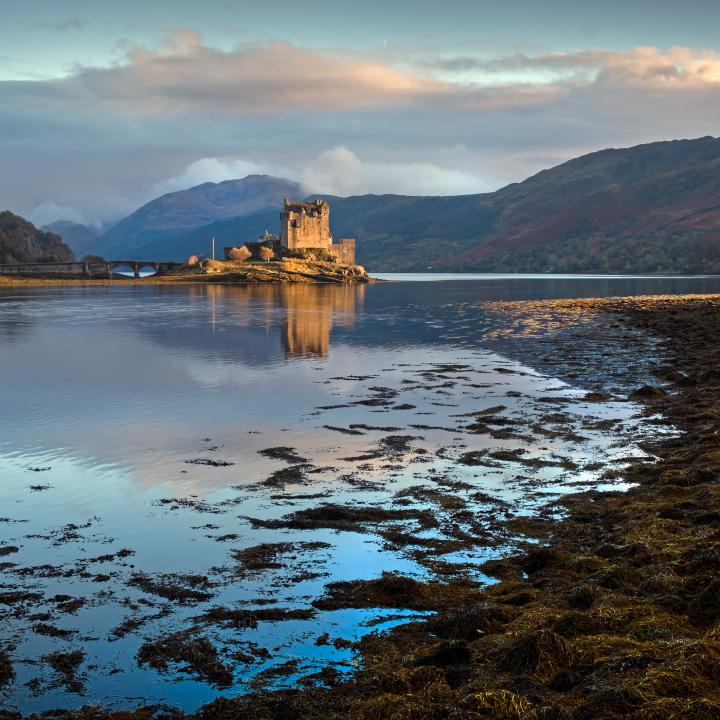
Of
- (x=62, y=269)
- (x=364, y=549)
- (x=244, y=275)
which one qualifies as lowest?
(x=364, y=549)

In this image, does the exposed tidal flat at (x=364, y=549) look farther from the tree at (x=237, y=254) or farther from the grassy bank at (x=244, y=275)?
the tree at (x=237, y=254)

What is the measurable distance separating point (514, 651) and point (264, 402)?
1802 centimetres

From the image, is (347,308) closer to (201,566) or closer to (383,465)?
(383,465)

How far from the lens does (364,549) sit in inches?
445

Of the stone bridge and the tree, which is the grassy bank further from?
the tree

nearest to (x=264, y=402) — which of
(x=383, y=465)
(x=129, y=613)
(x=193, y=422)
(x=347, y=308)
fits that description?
(x=193, y=422)

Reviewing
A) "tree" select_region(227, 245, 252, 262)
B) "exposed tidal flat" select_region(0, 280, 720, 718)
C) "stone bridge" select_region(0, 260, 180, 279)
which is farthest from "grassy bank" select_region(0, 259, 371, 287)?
"exposed tidal flat" select_region(0, 280, 720, 718)

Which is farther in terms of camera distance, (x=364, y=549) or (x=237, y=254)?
(x=237, y=254)

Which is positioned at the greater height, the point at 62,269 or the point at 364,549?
the point at 62,269

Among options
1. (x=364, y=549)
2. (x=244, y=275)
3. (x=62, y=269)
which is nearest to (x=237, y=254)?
(x=244, y=275)

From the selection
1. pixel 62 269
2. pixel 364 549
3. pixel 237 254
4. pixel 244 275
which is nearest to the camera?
pixel 364 549

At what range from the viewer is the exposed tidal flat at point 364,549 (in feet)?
23.8

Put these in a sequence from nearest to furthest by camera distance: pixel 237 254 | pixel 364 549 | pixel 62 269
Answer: pixel 364 549
pixel 62 269
pixel 237 254

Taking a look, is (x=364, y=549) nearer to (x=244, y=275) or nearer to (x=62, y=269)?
(x=244, y=275)
